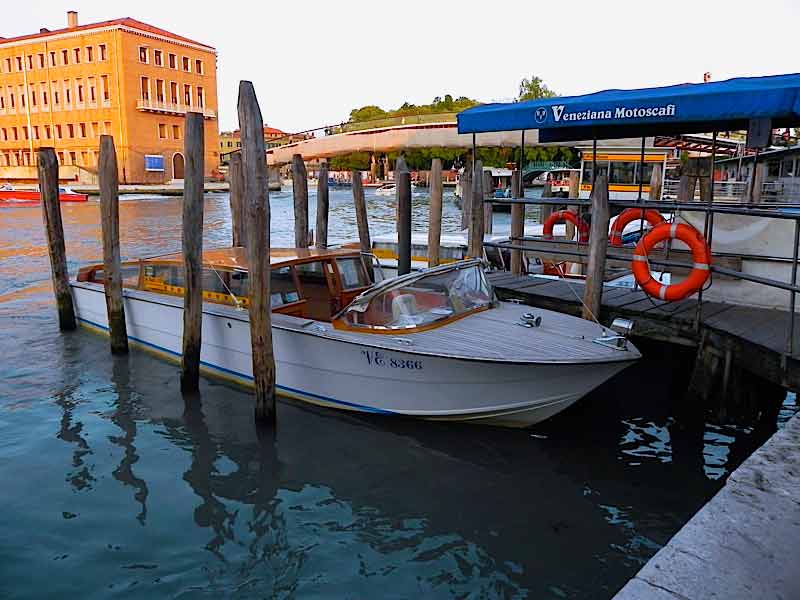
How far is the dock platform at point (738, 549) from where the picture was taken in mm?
2520

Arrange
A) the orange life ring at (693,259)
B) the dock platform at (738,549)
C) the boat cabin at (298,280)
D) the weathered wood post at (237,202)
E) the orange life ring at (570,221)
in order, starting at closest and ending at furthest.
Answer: the dock platform at (738,549)
the orange life ring at (693,259)
the boat cabin at (298,280)
the orange life ring at (570,221)
the weathered wood post at (237,202)

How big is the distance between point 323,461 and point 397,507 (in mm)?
1155

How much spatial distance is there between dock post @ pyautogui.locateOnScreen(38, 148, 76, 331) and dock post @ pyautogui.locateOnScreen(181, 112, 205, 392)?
355 centimetres

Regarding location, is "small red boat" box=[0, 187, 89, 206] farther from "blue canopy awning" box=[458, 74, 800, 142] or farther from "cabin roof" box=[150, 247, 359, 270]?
"blue canopy awning" box=[458, 74, 800, 142]

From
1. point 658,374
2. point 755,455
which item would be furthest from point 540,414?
point 755,455

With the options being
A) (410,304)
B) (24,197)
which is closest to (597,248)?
(410,304)

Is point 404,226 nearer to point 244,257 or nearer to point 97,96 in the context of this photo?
point 244,257

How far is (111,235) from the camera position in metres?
9.34

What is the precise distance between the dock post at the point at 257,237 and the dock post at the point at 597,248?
12.1 ft

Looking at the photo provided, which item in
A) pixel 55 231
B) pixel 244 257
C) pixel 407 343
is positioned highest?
pixel 55 231

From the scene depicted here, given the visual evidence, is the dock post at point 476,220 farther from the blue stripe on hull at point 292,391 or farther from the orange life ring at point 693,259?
the blue stripe on hull at point 292,391

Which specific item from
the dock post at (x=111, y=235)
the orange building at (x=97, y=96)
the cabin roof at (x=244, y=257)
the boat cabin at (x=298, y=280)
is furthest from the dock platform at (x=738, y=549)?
the orange building at (x=97, y=96)

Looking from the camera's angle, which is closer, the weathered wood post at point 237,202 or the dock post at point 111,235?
the dock post at point 111,235

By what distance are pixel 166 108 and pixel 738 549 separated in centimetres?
6527
